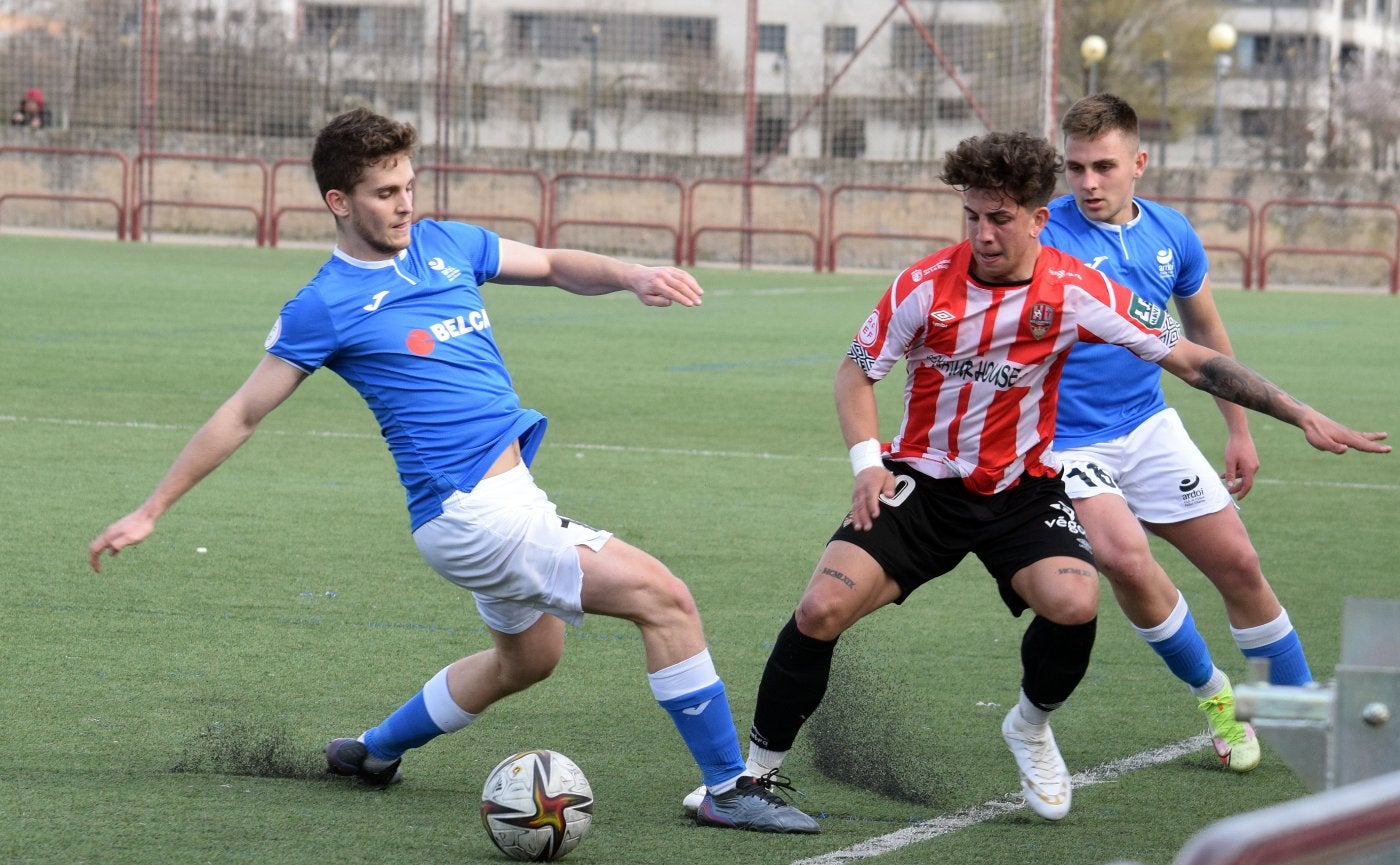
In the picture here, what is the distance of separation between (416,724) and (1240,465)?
99.7 inches

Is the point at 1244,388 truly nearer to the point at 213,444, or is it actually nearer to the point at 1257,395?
the point at 1257,395

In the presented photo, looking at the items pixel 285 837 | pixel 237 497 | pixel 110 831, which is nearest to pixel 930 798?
pixel 285 837

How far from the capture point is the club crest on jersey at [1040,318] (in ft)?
15.1

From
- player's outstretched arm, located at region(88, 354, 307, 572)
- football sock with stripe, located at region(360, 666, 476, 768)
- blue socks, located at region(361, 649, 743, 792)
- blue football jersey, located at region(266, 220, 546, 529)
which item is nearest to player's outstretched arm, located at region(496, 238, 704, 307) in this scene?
blue football jersey, located at region(266, 220, 546, 529)

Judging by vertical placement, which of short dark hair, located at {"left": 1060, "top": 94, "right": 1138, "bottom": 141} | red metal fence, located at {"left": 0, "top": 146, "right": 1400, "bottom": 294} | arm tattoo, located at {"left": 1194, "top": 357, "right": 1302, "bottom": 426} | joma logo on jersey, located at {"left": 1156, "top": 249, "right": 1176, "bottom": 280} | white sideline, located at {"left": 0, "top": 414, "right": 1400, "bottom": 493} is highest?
red metal fence, located at {"left": 0, "top": 146, "right": 1400, "bottom": 294}

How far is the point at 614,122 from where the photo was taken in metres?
36.4

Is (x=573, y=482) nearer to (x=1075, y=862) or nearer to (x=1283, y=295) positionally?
(x=1075, y=862)

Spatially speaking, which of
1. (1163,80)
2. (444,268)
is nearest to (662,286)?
(444,268)

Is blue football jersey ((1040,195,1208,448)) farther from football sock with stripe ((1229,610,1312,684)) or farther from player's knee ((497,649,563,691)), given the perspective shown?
player's knee ((497,649,563,691))

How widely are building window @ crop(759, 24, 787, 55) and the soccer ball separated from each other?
30.5 metres

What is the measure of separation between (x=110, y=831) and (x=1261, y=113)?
63892 millimetres

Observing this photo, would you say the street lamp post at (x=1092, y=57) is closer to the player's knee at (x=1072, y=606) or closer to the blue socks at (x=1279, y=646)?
the blue socks at (x=1279, y=646)

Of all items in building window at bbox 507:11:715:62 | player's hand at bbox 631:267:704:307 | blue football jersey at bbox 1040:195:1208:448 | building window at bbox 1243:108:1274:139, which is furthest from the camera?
building window at bbox 1243:108:1274:139

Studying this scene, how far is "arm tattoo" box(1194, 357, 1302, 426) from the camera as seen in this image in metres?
4.48
